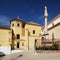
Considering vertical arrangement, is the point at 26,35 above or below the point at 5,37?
above

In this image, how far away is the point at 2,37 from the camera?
171ft

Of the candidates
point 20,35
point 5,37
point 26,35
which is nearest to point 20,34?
point 20,35

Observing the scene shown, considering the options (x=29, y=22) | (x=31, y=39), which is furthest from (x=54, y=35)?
(x=29, y=22)

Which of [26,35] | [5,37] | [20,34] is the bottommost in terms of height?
[5,37]

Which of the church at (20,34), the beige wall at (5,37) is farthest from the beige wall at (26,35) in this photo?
the beige wall at (5,37)

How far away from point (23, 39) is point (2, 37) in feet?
23.4

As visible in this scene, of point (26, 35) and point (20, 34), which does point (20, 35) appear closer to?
point (20, 34)

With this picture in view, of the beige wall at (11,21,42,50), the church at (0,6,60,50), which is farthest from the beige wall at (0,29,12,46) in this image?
the beige wall at (11,21,42,50)

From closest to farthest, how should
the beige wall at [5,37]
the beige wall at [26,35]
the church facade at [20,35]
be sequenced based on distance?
1. the beige wall at [5,37]
2. the church facade at [20,35]
3. the beige wall at [26,35]

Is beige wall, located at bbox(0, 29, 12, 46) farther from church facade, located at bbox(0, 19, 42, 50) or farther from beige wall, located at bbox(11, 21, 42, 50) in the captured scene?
beige wall, located at bbox(11, 21, 42, 50)

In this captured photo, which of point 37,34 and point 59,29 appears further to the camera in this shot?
point 37,34

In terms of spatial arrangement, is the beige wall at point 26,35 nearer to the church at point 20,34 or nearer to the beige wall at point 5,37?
the church at point 20,34

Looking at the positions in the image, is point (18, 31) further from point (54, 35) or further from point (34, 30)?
point (54, 35)

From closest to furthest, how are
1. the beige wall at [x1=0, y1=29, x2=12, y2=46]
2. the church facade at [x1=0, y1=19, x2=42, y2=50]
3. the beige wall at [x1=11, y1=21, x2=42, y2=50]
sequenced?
the beige wall at [x1=0, y1=29, x2=12, y2=46] < the church facade at [x1=0, y1=19, x2=42, y2=50] < the beige wall at [x1=11, y1=21, x2=42, y2=50]
